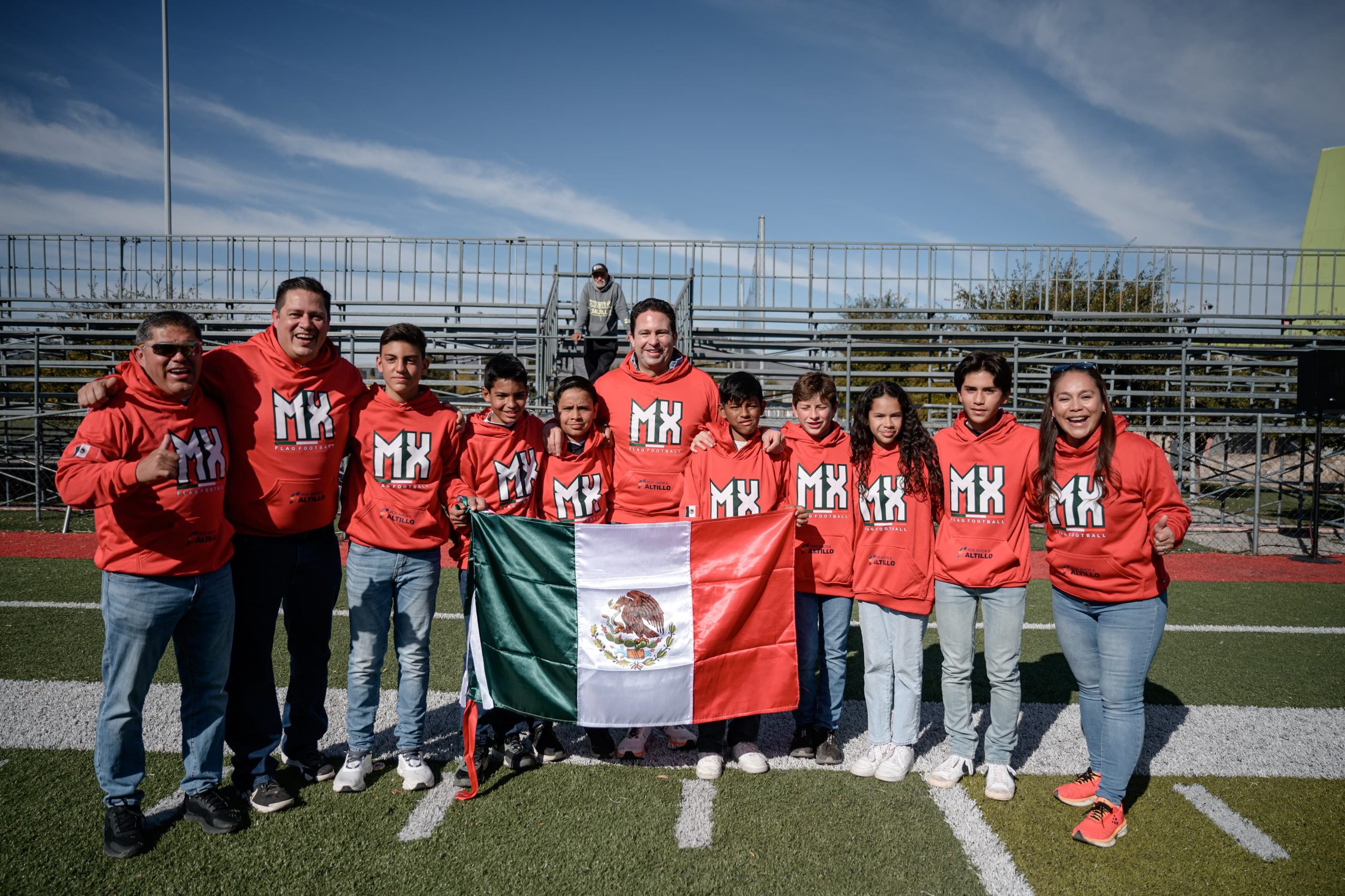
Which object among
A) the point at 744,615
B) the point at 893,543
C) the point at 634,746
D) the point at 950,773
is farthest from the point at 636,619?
the point at 950,773

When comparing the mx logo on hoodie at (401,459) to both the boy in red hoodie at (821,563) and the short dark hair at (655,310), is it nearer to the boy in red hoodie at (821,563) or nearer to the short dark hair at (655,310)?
the short dark hair at (655,310)

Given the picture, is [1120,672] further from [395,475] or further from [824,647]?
[395,475]

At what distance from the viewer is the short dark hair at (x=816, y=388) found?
3.98 meters

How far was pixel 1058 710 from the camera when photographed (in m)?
4.79

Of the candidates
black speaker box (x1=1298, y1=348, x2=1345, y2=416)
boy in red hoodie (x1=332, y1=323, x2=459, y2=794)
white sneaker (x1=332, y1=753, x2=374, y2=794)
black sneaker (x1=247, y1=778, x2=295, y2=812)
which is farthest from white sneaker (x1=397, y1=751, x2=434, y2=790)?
black speaker box (x1=1298, y1=348, x2=1345, y2=416)

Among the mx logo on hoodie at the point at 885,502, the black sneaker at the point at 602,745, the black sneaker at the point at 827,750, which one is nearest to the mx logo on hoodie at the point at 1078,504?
the mx logo on hoodie at the point at 885,502

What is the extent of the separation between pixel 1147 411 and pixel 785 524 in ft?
39.5

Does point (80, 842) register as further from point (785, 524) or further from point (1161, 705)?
point (1161, 705)

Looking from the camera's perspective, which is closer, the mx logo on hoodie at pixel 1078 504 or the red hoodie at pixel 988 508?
the mx logo on hoodie at pixel 1078 504

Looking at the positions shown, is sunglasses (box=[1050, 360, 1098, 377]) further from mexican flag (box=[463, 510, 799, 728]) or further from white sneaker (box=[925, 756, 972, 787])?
white sneaker (box=[925, 756, 972, 787])

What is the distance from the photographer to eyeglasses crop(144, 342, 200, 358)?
9.80ft

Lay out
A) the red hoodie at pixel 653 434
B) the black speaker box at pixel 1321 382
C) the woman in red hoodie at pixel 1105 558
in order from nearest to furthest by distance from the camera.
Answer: the woman in red hoodie at pixel 1105 558 < the red hoodie at pixel 653 434 < the black speaker box at pixel 1321 382

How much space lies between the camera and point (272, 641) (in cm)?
358

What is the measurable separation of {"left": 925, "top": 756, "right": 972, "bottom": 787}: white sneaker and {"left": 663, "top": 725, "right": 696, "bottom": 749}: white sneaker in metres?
1.23
